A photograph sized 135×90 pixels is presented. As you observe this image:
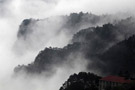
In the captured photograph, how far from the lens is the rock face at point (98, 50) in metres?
150

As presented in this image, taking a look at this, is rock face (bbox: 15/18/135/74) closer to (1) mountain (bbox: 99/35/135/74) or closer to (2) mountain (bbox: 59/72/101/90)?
(1) mountain (bbox: 99/35/135/74)

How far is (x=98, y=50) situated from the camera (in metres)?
173

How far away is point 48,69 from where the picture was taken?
181 metres

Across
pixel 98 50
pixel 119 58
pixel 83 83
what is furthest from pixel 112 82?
pixel 98 50

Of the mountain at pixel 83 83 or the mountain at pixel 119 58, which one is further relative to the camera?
the mountain at pixel 119 58

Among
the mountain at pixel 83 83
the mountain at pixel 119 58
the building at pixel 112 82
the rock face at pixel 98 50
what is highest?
the rock face at pixel 98 50

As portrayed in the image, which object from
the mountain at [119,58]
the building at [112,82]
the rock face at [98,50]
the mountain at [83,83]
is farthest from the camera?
the rock face at [98,50]

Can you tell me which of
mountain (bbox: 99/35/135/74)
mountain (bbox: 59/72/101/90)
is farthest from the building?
mountain (bbox: 99/35/135/74)

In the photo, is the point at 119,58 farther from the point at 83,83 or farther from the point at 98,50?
the point at 83,83

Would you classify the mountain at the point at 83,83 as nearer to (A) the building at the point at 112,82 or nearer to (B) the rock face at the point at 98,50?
(A) the building at the point at 112,82

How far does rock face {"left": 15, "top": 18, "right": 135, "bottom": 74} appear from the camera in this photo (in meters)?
150

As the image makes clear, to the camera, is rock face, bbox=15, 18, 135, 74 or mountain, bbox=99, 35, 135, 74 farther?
rock face, bbox=15, 18, 135, 74

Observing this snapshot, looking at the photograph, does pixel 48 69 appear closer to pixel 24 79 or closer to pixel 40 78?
pixel 40 78

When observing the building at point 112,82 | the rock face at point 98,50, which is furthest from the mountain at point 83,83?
the rock face at point 98,50
